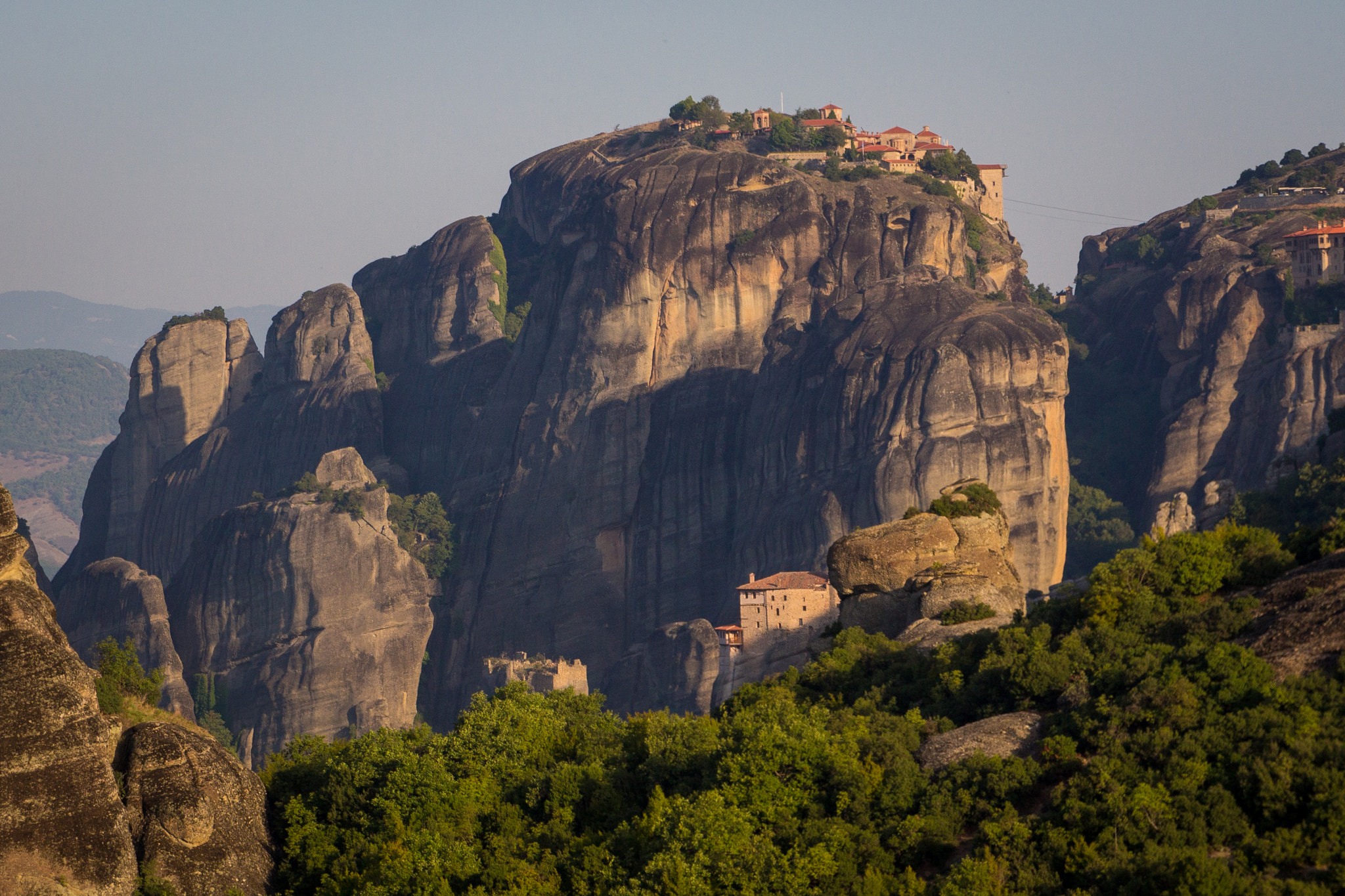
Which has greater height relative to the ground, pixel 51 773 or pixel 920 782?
pixel 51 773

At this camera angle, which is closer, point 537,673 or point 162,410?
point 537,673

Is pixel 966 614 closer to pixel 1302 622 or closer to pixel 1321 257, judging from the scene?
pixel 1302 622

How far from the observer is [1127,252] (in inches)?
5384

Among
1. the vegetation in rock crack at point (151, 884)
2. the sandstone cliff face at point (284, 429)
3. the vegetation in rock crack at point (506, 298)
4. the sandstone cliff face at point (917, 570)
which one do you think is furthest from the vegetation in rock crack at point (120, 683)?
the sandstone cliff face at point (284, 429)

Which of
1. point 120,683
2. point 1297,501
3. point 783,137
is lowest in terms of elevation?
point 120,683

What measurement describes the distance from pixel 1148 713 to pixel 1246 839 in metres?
4.00

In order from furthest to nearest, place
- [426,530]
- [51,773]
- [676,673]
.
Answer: [426,530], [676,673], [51,773]

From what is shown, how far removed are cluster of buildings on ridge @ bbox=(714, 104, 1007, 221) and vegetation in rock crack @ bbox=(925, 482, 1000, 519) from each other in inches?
3063

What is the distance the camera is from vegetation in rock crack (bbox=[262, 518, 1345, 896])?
2467 centimetres

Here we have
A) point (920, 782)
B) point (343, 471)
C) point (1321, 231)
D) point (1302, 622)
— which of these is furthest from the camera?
point (343, 471)

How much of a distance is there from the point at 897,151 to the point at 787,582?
193 ft

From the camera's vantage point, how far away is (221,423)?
13525 cm

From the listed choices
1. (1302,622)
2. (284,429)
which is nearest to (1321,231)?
(284,429)

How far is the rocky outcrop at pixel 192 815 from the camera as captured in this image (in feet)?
102
